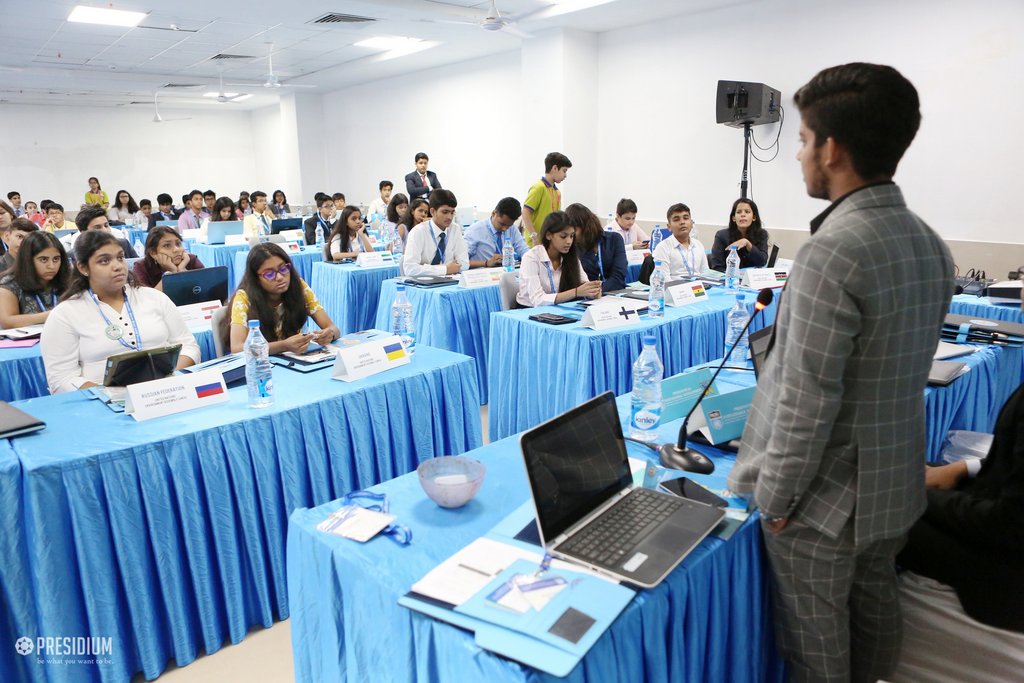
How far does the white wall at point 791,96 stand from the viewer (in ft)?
16.1

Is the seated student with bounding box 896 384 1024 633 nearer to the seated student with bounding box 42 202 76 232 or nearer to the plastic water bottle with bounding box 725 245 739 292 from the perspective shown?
the plastic water bottle with bounding box 725 245 739 292

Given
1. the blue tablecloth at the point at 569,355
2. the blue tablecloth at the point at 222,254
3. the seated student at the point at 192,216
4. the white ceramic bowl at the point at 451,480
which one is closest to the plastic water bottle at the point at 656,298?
the blue tablecloth at the point at 569,355

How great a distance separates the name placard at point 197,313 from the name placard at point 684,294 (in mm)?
2373

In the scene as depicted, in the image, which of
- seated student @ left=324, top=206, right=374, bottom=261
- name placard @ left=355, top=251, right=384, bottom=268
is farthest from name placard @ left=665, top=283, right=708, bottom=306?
seated student @ left=324, top=206, right=374, bottom=261

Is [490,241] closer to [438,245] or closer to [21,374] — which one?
[438,245]

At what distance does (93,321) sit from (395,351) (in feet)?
3.61

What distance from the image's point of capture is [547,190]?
5.60 m

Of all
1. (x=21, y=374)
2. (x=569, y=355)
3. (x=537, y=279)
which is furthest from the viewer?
(x=537, y=279)

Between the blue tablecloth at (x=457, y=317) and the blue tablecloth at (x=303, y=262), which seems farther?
the blue tablecloth at (x=303, y=262)

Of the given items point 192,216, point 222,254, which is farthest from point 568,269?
point 192,216

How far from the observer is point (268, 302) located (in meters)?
2.54

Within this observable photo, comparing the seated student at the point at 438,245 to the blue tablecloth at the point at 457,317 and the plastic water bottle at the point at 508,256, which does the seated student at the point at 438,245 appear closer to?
the plastic water bottle at the point at 508,256

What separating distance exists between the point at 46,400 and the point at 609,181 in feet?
22.3

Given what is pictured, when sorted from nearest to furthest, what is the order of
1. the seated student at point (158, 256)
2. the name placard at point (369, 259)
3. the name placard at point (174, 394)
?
the name placard at point (174, 394) < the seated student at point (158, 256) < the name placard at point (369, 259)
